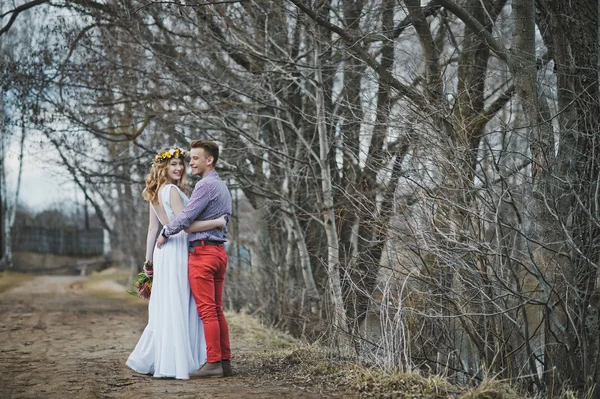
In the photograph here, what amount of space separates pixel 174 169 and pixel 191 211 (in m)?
0.73

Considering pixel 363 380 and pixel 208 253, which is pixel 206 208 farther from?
pixel 363 380

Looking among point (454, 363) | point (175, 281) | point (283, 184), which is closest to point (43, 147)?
point (283, 184)

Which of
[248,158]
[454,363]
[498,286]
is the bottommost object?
[454,363]

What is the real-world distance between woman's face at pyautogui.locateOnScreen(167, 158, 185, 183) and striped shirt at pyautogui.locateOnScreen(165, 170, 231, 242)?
45 centimetres

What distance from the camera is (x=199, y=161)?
7406 millimetres

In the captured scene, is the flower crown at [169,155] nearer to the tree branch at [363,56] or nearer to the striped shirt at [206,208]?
the striped shirt at [206,208]

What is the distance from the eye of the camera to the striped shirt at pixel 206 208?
282 inches

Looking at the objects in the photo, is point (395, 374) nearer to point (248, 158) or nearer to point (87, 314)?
point (248, 158)

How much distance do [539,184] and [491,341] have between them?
1617 mm

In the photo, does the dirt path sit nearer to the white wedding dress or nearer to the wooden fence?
the white wedding dress

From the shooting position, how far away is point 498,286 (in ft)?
23.5

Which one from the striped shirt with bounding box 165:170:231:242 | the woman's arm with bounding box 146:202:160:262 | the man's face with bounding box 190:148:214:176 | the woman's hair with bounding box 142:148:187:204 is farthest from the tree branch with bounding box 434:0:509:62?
the woman's arm with bounding box 146:202:160:262

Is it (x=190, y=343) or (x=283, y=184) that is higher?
(x=283, y=184)

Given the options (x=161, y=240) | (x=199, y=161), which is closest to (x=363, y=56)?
(x=199, y=161)
